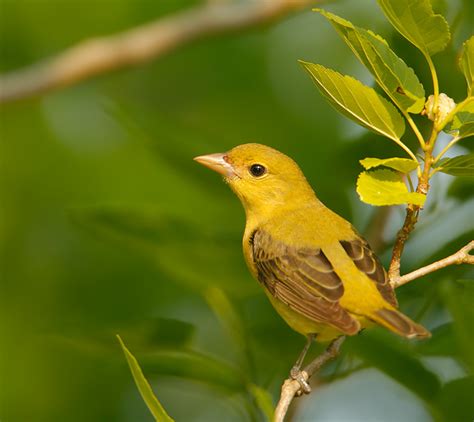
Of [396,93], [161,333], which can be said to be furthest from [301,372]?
[396,93]

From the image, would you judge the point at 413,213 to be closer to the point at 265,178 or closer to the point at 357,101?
the point at 357,101

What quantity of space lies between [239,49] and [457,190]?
99.8 inches

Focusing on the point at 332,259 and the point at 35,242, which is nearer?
the point at 332,259

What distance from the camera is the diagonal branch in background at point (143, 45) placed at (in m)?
5.12

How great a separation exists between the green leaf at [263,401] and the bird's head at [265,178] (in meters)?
1.71

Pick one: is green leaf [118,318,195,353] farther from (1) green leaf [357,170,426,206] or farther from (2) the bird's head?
(2) the bird's head

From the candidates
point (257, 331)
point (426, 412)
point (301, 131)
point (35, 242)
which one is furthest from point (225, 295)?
point (35, 242)

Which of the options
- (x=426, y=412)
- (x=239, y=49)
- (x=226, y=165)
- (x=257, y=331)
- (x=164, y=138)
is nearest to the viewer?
(x=426, y=412)

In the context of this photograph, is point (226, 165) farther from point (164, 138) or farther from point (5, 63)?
point (5, 63)

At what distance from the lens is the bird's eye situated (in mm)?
4922

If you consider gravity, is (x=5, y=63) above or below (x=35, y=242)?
above

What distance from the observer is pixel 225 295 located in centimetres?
382

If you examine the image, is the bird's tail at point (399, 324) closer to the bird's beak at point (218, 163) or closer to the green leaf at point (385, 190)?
the green leaf at point (385, 190)

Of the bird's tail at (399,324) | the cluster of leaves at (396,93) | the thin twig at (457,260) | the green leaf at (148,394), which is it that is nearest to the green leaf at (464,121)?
the cluster of leaves at (396,93)
